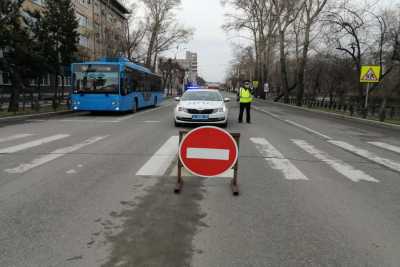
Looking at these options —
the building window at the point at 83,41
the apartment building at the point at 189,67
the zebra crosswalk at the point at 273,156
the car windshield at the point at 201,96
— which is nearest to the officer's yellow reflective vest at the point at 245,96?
the car windshield at the point at 201,96

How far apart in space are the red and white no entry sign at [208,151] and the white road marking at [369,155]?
166 inches

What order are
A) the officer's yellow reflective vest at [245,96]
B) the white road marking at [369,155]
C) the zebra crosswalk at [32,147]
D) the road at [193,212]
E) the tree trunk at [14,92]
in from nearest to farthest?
the road at [193,212], the zebra crosswalk at [32,147], the white road marking at [369,155], the officer's yellow reflective vest at [245,96], the tree trunk at [14,92]

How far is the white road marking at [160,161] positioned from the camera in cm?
632

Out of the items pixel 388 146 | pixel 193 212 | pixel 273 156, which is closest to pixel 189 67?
pixel 388 146

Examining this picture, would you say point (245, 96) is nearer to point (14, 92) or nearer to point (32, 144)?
point (32, 144)

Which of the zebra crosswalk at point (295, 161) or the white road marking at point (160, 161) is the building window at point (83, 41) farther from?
the white road marking at point (160, 161)

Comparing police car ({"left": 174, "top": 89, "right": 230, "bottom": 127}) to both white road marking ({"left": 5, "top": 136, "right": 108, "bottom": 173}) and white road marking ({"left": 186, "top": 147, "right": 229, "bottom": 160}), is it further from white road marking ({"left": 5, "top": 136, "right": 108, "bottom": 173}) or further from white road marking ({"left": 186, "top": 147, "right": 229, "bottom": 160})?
white road marking ({"left": 186, "top": 147, "right": 229, "bottom": 160})

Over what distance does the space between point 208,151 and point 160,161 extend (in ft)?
8.59

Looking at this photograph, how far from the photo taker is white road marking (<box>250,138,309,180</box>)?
20.6 ft

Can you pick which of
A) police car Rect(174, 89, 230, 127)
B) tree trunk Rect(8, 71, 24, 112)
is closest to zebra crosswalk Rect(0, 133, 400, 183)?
police car Rect(174, 89, 230, 127)

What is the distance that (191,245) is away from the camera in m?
3.43

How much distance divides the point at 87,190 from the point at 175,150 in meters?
3.60

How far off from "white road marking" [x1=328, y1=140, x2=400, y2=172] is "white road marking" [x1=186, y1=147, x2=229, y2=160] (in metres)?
Answer: 4.26

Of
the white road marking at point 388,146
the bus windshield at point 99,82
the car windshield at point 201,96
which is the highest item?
the bus windshield at point 99,82
